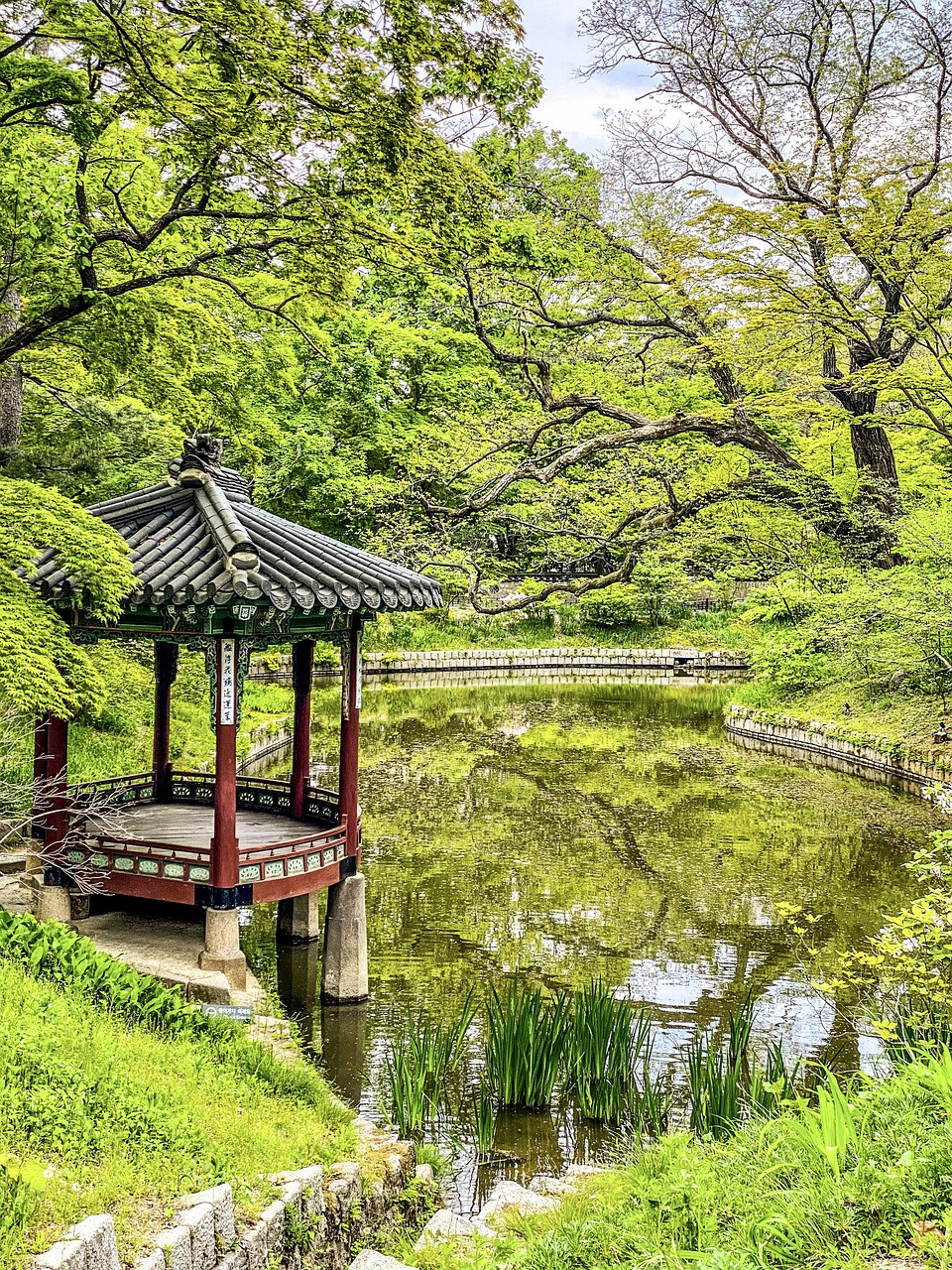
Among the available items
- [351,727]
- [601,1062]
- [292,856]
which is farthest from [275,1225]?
[351,727]

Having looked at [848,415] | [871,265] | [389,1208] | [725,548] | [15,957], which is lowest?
[389,1208]

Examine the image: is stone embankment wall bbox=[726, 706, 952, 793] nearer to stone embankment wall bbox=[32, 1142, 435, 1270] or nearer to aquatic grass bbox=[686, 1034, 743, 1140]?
aquatic grass bbox=[686, 1034, 743, 1140]

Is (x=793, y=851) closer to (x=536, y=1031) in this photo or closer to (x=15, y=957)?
Answer: (x=536, y=1031)

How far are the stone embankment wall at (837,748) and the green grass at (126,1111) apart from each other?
1369cm

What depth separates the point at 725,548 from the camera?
19.0 meters

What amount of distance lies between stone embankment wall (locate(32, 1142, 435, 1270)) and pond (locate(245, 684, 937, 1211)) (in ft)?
2.19

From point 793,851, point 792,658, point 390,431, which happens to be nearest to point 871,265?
point 793,851

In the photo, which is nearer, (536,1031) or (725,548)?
(536,1031)

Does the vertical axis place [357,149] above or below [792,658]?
above

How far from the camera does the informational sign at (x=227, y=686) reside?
758cm

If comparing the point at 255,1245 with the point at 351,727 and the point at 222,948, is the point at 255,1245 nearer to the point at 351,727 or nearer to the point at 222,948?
the point at 222,948

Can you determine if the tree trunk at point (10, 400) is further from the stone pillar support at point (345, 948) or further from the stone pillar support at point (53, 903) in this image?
A: the stone pillar support at point (345, 948)

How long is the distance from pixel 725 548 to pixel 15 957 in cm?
1578

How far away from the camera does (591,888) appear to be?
11.8m
